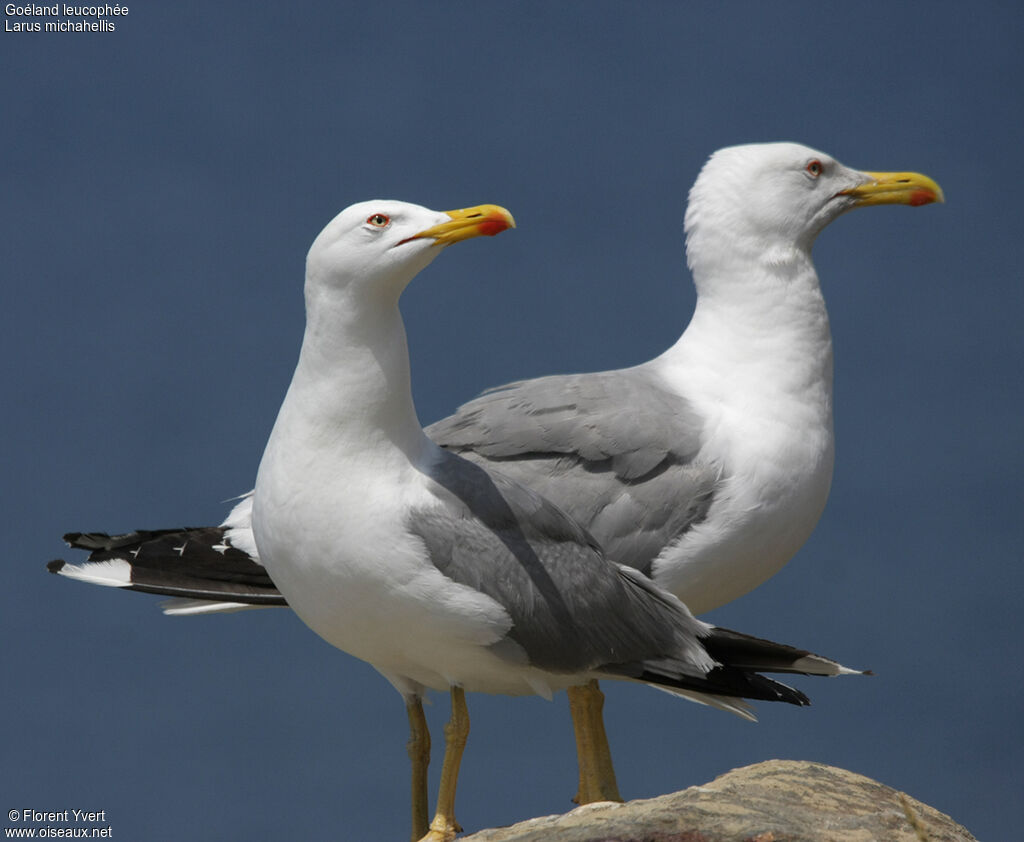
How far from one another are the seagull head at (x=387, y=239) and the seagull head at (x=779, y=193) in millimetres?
1592

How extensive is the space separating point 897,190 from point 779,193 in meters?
0.49

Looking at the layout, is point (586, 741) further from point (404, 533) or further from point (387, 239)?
point (387, 239)

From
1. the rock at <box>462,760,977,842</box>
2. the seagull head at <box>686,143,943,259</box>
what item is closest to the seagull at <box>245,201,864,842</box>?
the rock at <box>462,760,977,842</box>

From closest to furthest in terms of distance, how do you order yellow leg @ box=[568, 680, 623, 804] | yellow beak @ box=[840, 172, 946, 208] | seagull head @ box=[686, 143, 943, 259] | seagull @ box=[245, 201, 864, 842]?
seagull @ box=[245, 201, 864, 842] → yellow leg @ box=[568, 680, 623, 804] → seagull head @ box=[686, 143, 943, 259] → yellow beak @ box=[840, 172, 946, 208]

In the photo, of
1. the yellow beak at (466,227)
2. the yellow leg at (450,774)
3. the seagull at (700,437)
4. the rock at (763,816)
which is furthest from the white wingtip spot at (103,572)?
the yellow beak at (466,227)

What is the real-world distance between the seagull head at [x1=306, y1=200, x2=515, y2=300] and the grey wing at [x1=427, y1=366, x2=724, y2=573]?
3.44 ft

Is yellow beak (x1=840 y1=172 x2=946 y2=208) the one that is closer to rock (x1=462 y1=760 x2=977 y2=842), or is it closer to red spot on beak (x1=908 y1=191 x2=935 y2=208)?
red spot on beak (x1=908 y1=191 x2=935 y2=208)

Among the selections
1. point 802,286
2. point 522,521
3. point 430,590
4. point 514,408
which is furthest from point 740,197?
point 430,590

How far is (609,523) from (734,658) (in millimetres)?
629

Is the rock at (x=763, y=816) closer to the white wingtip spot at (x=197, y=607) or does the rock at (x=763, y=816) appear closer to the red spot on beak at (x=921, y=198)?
the white wingtip spot at (x=197, y=607)

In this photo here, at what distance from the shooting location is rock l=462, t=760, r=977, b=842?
4004 millimetres

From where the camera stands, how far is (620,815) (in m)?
4.17

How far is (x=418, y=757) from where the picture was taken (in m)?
4.80

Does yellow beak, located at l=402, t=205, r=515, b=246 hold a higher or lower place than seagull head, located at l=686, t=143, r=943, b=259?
lower
